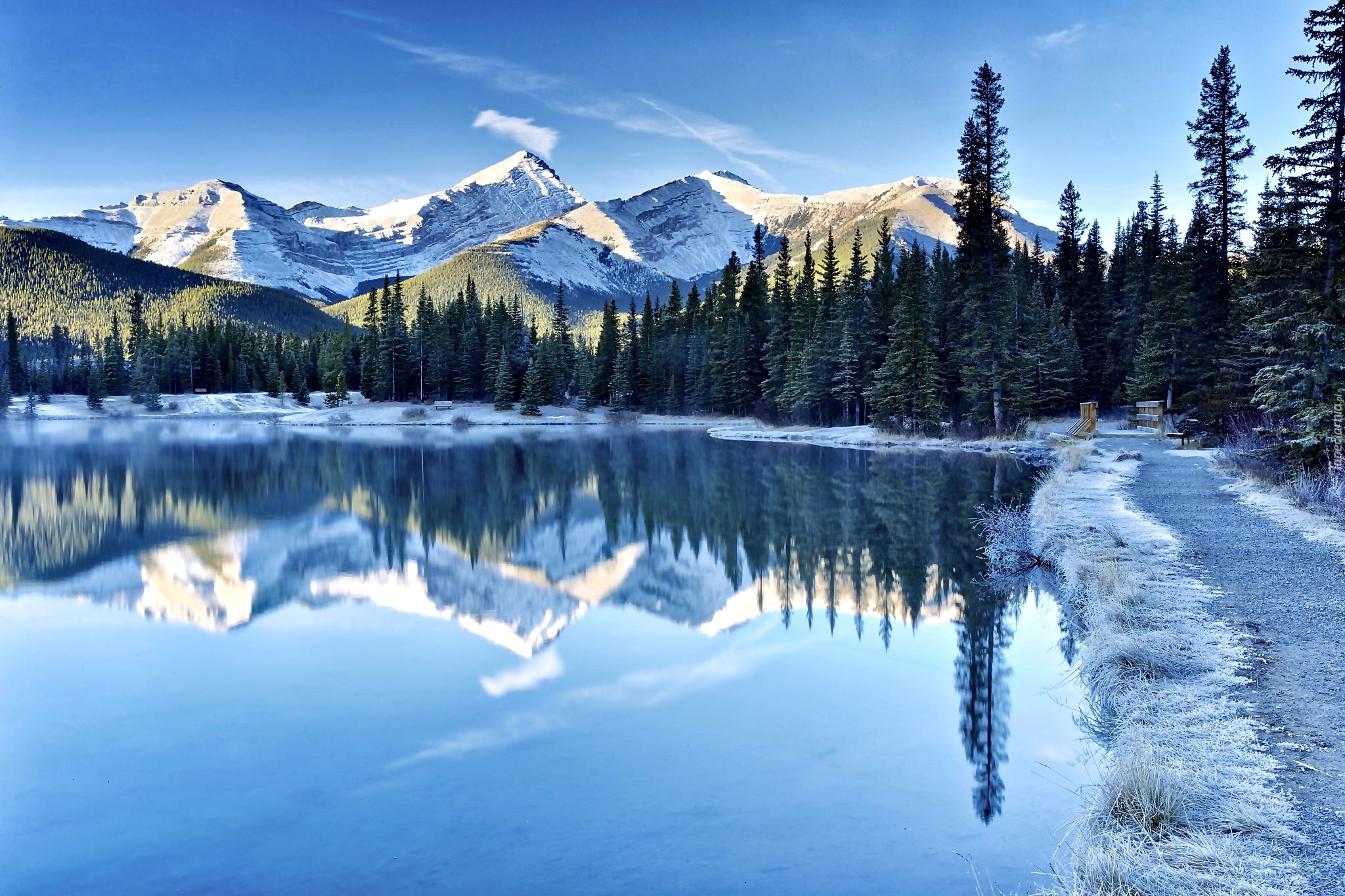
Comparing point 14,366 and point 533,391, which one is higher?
point 14,366

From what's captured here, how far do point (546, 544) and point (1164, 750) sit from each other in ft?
53.4

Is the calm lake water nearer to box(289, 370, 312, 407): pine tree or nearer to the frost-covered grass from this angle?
the frost-covered grass

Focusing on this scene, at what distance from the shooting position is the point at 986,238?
4369 centimetres

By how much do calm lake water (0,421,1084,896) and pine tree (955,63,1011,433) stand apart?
23.7 m

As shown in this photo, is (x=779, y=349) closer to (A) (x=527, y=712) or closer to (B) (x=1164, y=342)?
(B) (x=1164, y=342)

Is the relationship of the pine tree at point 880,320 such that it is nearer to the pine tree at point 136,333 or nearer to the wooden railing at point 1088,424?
the wooden railing at point 1088,424

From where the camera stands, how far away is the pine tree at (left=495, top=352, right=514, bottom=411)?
89750mm

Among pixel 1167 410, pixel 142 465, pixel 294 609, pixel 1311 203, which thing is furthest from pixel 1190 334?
pixel 142 465

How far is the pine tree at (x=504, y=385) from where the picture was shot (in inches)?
3533

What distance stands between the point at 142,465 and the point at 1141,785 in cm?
Answer: 4545

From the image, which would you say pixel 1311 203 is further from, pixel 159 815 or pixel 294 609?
pixel 159 815

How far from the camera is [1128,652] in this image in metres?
8.94

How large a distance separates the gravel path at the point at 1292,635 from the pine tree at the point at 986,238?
26293mm

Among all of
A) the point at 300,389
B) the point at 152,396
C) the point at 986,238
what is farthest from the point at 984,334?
the point at 152,396
